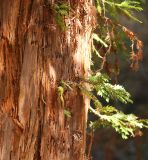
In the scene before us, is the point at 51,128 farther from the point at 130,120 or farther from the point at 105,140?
the point at 105,140

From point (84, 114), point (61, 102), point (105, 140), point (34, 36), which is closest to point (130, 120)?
point (84, 114)

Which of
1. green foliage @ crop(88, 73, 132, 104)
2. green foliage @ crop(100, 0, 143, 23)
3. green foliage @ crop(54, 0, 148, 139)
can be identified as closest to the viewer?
green foliage @ crop(54, 0, 148, 139)

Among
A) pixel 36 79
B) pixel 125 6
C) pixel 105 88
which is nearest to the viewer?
pixel 36 79

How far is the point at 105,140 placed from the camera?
31.0ft

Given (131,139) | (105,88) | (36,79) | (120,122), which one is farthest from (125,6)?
(131,139)

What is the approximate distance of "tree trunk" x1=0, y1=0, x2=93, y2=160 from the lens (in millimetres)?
2166

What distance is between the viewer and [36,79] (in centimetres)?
222

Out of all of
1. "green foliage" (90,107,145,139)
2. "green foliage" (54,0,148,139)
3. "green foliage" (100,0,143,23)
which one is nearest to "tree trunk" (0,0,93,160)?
"green foliage" (54,0,148,139)

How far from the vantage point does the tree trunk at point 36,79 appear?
7.11 feet

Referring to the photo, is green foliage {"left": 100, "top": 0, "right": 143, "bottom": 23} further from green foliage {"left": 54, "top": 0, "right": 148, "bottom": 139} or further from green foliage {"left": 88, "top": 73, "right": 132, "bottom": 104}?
green foliage {"left": 88, "top": 73, "right": 132, "bottom": 104}

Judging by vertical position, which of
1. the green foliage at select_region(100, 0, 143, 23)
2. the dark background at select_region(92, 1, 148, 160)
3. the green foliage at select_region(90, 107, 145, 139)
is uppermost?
the green foliage at select_region(100, 0, 143, 23)

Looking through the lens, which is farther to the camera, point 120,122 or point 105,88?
point 120,122

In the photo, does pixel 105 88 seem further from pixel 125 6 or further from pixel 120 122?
pixel 125 6

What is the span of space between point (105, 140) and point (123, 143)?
0.41m
